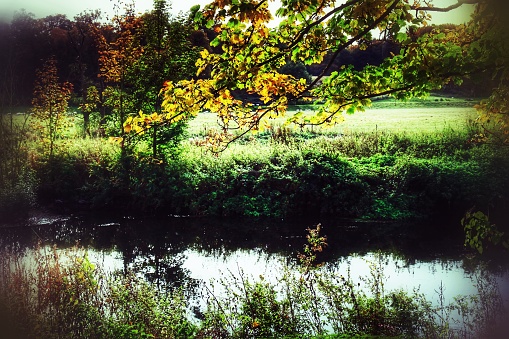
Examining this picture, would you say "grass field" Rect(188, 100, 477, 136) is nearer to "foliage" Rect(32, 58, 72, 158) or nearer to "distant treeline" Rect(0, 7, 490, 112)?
"distant treeline" Rect(0, 7, 490, 112)

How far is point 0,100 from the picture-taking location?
1162 cm

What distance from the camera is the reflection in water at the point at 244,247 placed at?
8.61 metres

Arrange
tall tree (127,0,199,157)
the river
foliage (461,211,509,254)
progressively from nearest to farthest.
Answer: foliage (461,211,509,254) < the river < tall tree (127,0,199,157)

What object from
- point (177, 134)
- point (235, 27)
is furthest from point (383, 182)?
point (235, 27)

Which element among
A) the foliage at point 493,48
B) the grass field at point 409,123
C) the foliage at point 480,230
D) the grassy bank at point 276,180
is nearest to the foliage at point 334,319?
the foliage at point 480,230

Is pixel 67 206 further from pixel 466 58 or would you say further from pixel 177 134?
pixel 466 58

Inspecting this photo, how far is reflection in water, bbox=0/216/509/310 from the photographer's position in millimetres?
8609

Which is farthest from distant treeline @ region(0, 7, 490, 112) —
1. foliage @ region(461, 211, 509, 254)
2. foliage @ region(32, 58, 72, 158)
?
foliage @ region(461, 211, 509, 254)

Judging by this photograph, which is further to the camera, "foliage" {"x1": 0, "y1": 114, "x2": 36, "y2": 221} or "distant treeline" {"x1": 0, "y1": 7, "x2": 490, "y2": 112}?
"distant treeline" {"x1": 0, "y1": 7, "x2": 490, "y2": 112}

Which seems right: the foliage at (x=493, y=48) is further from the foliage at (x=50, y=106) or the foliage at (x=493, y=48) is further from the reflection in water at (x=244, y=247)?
the foliage at (x=50, y=106)

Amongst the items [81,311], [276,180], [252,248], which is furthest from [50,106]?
[81,311]

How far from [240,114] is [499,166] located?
9.32 m

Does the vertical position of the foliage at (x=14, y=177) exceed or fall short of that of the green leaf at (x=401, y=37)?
it falls short

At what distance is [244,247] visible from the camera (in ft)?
34.3
